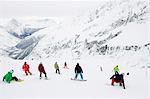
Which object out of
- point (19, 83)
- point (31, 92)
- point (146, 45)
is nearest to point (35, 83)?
point (19, 83)

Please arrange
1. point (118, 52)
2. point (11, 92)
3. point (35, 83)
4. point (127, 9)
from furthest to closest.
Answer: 1. point (127, 9)
2. point (118, 52)
3. point (35, 83)
4. point (11, 92)

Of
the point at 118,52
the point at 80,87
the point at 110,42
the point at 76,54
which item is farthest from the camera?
the point at 76,54

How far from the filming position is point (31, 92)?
2072 centimetres

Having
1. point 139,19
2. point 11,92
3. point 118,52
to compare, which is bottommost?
point 11,92

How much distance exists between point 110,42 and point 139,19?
1769 cm

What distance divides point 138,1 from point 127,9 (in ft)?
41.0

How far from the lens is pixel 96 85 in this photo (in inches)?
917

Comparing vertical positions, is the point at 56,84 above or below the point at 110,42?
below

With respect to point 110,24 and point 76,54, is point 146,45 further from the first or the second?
point 110,24

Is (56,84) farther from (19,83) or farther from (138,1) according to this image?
(138,1)

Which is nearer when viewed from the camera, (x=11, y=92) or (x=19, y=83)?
(x=11, y=92)

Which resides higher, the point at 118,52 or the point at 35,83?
the point at 118,52

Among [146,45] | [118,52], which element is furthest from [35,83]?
[118,52]

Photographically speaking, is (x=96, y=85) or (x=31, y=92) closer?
(x=31, y=92)
